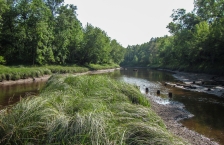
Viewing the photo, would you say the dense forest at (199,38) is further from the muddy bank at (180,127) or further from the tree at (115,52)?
the muddy bank at (180,127)

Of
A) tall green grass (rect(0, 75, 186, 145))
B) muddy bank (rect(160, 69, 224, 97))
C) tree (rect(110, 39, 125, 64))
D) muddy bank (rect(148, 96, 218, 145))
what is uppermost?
tree (rect(110, 39, 125, 64))

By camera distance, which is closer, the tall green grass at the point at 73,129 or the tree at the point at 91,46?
the tall green grass at the point at 73,129

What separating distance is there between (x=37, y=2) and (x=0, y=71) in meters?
17.7

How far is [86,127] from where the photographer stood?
3.97m

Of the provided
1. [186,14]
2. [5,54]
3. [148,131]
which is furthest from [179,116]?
[186,14]

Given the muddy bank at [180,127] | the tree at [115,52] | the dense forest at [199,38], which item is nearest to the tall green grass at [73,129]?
the muddy bank at [180,127]

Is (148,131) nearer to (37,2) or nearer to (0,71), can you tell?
(0,71)

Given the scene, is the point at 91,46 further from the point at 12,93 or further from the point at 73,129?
the point at 73,129

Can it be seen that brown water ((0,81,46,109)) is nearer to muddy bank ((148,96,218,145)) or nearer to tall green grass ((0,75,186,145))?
tall green grass ((0,75,186,145))

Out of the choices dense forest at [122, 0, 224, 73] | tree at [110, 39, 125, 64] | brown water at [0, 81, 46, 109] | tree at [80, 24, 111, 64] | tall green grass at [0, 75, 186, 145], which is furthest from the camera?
tree at [110, 39, 125, 64]

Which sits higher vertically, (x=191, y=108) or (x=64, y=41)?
(x=64, y=41)

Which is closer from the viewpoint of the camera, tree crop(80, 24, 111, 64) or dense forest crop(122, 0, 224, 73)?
dense forest crop(122, 0, 224, 73)

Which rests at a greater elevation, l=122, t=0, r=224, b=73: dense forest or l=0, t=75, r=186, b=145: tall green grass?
l=122, t=0, r=224, b=73: dense forest

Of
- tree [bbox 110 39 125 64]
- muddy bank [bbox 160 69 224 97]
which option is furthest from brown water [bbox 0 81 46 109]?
tree [bbox 110 39 125 64]
